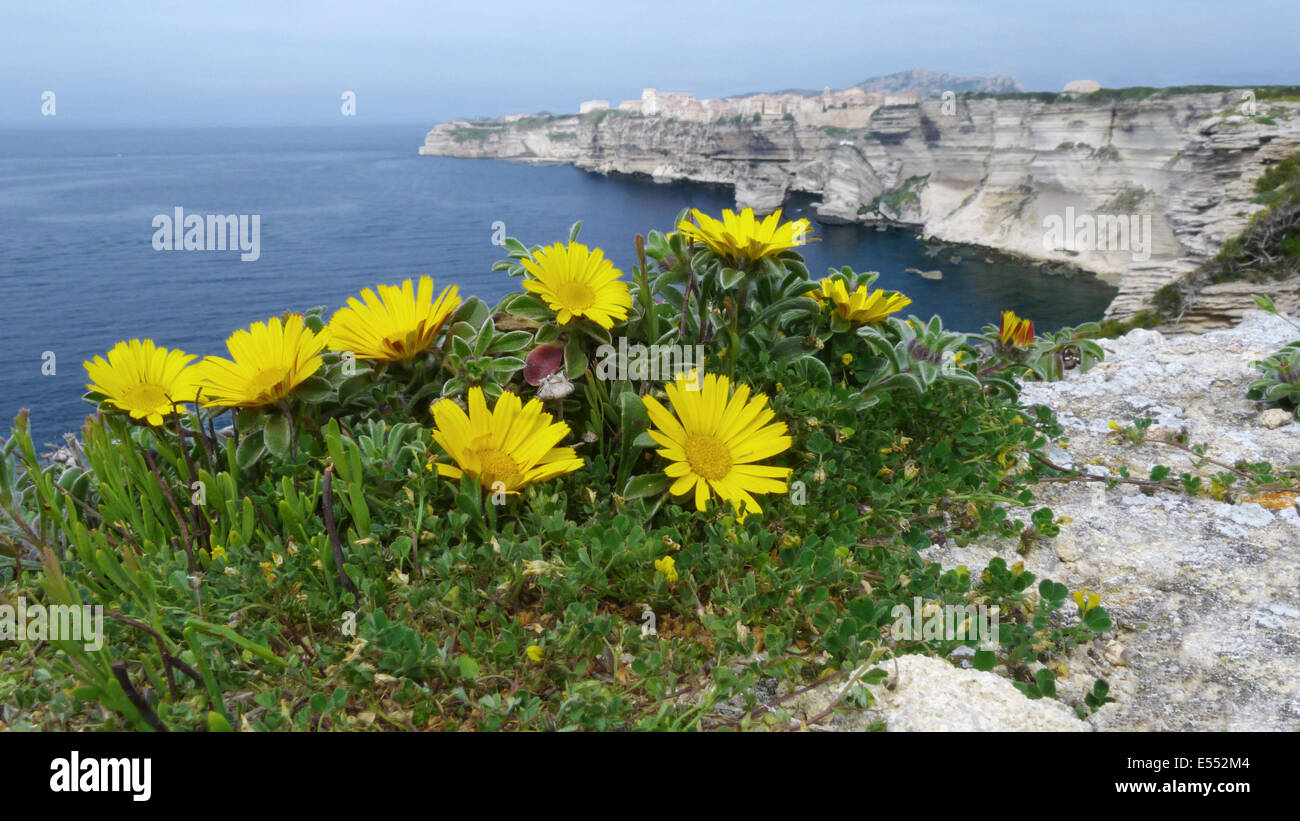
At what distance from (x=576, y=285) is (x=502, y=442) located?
0.56m

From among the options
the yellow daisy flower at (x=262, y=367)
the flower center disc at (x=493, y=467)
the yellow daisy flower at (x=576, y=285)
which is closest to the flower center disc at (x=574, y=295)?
the yellow daisy flower at (x=576, y=285)

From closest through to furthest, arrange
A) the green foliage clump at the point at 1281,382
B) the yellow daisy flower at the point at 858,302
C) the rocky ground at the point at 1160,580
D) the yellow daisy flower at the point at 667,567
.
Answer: the rocky ground at the point at 1160,580, the yellow daisy flower at the point at 667,567, the yellow daisy flower at the point at 858,302, the green foliage clump at the point at 1281,382

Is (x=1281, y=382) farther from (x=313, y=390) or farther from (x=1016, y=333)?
(x=313, y=390)

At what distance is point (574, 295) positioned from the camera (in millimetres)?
2363

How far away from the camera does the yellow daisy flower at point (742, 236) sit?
2375 millimetres

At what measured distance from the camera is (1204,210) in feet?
152

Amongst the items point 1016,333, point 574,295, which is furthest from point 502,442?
point 1016,333

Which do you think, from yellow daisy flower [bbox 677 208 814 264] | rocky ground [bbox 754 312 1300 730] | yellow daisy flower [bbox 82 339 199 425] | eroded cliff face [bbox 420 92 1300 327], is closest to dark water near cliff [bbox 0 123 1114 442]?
eroded cliff face [bbox 420 92 1300 327]

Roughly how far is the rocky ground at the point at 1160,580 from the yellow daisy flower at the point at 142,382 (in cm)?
203

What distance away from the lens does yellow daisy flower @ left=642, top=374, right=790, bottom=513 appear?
2.16 m

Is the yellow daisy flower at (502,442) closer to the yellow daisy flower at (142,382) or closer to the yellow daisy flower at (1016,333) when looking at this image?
the yellow daisy flower at (142,382)

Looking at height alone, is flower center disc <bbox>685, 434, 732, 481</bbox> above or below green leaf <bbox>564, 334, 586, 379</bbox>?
below

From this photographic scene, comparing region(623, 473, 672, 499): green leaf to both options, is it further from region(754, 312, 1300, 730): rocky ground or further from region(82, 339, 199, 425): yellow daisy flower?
region(82, 339, 199, 425): yellow daisy flower
